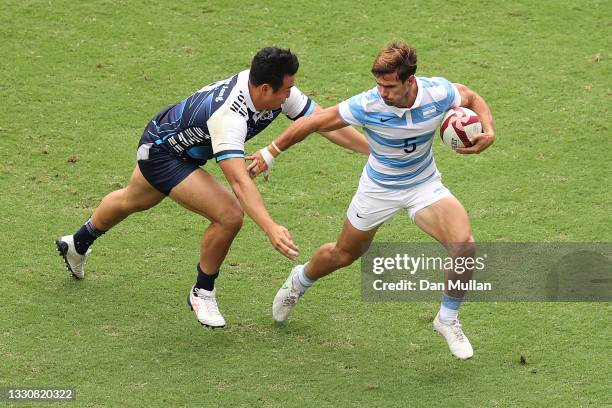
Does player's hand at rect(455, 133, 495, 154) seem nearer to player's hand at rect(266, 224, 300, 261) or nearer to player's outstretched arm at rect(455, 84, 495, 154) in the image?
player's outstretched arm at rect(455, 84, 495, 154)

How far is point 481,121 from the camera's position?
773cm

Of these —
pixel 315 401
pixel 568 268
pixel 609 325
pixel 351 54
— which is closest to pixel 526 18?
pixel 351 54

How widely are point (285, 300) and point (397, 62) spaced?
6.71ft

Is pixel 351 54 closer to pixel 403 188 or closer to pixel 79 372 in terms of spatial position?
pixel 403 188

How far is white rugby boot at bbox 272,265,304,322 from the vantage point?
838 cm

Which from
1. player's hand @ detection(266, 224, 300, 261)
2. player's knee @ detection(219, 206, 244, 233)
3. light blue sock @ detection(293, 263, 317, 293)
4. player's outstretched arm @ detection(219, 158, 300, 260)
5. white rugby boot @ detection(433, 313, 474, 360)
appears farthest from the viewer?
light blue sock @ detection(293, 263, 317, 293)

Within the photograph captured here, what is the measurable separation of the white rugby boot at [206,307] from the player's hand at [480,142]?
2141 mm

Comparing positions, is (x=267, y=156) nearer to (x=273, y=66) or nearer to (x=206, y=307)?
(x=273, y=66)

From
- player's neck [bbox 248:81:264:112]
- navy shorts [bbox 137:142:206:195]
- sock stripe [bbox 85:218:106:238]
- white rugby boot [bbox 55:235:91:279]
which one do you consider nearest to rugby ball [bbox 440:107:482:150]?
player's neck [bbox 248:81:264:112]

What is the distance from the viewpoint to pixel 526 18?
1288 cm

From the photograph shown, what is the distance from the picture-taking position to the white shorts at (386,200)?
7.86 metres

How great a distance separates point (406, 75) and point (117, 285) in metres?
2.97

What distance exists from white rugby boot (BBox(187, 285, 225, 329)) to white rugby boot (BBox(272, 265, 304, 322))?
425 millimetres

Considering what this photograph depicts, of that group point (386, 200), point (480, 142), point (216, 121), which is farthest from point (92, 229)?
point (480, 142)
